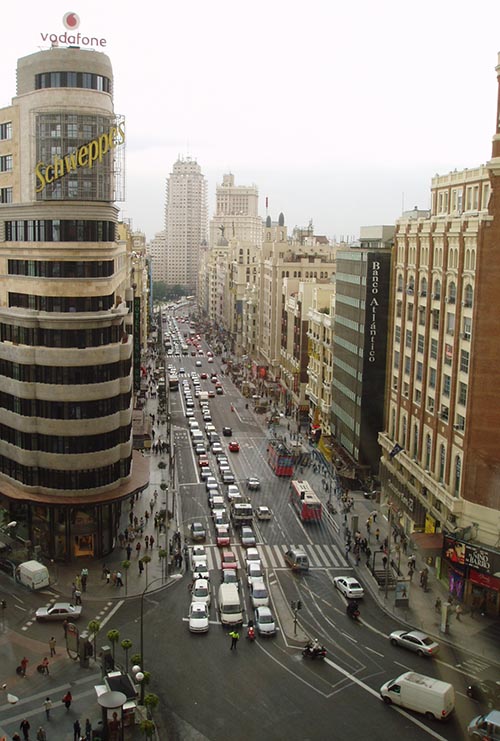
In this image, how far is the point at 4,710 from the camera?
145 feet

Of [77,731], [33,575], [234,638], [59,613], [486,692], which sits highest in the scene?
[33,575]

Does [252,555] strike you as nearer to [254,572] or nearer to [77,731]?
[254,572]

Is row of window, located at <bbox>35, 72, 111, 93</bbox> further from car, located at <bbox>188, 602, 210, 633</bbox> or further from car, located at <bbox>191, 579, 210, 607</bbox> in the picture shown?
car, located at <bbox>188, 602, 210, 633</bbox>

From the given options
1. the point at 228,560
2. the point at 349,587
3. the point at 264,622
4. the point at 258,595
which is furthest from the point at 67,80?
the point at 349,587

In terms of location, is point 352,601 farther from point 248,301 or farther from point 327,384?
point 248,301

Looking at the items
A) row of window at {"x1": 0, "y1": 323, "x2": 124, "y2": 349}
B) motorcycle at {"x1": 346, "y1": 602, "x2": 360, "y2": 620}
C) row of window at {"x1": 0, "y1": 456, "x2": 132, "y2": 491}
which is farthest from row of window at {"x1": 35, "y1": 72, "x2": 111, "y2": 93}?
motorcycle at {"x1": 346, "y1": 602, "x2": 360, "y2": 620}

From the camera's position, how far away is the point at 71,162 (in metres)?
63.1

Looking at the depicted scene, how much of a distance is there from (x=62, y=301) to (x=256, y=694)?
34.0 m

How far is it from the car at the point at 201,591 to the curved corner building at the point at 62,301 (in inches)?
417

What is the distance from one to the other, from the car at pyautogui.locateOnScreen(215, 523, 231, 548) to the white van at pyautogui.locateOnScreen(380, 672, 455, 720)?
2715cm

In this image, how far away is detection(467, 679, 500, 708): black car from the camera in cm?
4612

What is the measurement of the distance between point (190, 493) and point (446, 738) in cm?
4861

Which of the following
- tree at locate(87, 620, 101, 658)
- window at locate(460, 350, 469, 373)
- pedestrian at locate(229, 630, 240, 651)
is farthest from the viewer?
window at locate(460, 350, 469, 373)

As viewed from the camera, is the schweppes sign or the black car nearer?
the black car
